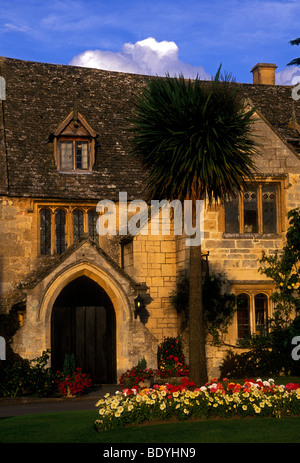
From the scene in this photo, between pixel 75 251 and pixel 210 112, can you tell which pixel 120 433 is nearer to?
pixel 210 112

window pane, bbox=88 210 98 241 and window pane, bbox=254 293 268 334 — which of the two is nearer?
window pane, bbox=254 293 268 334

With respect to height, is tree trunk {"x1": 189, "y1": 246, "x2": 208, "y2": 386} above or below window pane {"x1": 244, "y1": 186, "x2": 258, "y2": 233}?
below

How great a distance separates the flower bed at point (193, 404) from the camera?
1249 centimetres

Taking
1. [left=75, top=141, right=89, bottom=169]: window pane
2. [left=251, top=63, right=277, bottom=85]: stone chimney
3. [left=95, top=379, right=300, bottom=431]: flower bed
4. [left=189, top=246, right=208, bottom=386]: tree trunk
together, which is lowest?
[left=95, top=379, right=300, bottom=431]: flower bed

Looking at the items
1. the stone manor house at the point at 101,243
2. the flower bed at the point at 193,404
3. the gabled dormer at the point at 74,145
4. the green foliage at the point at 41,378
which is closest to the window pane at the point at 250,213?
the stone manor house at the point at 101,243

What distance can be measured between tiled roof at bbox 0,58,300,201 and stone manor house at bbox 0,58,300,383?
48mm

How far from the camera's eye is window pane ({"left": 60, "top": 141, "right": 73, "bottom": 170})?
24.2 metres

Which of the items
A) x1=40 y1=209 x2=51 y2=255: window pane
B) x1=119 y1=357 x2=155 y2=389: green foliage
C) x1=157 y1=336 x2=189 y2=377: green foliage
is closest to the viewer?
x1=119 y1=357 x2=155 y2=389: green foliage

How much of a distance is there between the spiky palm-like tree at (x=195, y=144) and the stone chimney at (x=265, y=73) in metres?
14.9

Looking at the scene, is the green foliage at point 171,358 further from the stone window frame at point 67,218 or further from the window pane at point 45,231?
the window pane at point 45,231

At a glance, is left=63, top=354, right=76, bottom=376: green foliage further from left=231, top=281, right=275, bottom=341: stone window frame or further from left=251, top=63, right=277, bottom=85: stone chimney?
left=251, top=63, right=277, bottom=85: stone chimney

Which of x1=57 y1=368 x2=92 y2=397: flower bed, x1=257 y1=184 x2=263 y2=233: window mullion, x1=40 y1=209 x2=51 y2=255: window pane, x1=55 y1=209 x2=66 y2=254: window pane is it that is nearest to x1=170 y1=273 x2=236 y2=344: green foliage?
x1=257 y1=184 x2=263 y2=233: window mullion
